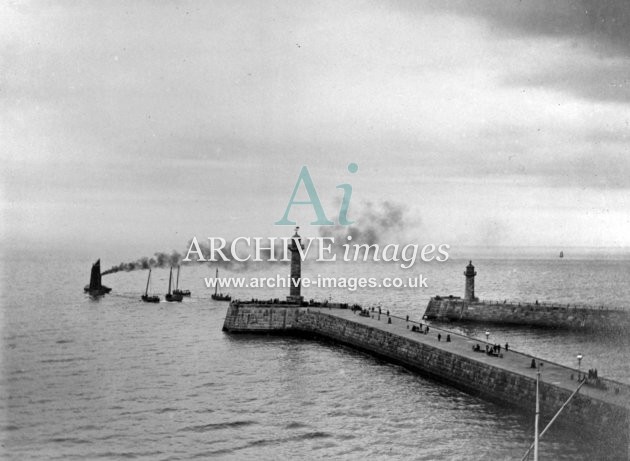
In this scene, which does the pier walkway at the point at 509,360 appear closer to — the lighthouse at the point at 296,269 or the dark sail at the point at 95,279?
the lighthouse at the point at 296,269

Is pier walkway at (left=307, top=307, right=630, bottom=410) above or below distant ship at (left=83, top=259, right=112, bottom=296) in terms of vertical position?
below

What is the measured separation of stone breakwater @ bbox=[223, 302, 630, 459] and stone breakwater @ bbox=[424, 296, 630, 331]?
1722cm

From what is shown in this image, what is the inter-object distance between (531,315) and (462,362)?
36.4 metres

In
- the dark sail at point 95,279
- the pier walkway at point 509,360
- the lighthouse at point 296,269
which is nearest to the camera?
the pier walkway at point 509,360

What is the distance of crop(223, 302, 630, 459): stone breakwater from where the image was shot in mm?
31953

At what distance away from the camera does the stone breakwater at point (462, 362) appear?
3195 centimetres

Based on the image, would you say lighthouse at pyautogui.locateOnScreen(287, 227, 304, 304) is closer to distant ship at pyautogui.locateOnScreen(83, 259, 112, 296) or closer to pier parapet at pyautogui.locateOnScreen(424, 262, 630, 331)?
pier parapet at pyautogui.locateOnScreen(424, 262, 630, 331)

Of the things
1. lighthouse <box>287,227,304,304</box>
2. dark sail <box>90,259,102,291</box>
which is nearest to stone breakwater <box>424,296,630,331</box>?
lighthouse <box>287,227,304,304</box>

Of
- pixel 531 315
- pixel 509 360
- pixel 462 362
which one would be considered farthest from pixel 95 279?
pixel 509 360

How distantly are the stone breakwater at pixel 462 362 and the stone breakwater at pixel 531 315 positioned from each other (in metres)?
17.2

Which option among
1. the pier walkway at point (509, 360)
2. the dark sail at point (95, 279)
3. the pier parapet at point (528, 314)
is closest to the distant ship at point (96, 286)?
the dark sail at point (95, 279)

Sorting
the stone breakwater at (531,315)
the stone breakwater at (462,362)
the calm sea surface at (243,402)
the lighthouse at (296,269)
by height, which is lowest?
the calm sea surface at (243,402)

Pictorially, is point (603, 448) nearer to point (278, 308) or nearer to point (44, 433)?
point (44, 433)

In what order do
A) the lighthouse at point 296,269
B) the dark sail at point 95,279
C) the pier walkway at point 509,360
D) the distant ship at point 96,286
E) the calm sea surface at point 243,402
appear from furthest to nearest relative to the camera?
the dark sail at point 95,279 < the distant ship at point 96,286 < the lighthouse at point 296,269 < the pier walkway at point 509,360 < the calm sea surface at point 243,402
